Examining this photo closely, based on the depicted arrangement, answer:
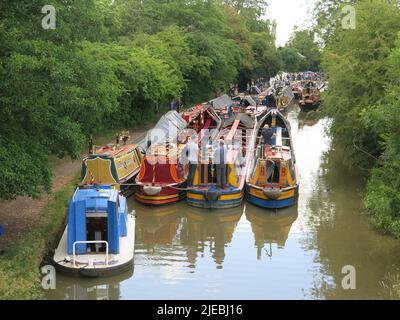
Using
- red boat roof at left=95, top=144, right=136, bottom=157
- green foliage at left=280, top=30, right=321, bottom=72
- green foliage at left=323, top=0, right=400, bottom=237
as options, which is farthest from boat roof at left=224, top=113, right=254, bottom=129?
green foliage at left=280, top=30, right=321, bottom=72

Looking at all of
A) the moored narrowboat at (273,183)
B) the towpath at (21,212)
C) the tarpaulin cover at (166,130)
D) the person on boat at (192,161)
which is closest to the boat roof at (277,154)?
the moored narrowboat at (273,183)

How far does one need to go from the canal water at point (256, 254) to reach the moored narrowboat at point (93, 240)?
35 centimetres

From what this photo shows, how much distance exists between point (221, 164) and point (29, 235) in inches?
291

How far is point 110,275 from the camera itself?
12586mm

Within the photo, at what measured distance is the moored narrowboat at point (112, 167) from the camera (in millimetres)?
18469

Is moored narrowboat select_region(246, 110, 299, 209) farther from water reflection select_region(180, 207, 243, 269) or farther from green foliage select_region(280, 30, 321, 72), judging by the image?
green foliage select_region(280, 30, 321, 72)

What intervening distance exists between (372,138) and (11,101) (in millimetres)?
14540

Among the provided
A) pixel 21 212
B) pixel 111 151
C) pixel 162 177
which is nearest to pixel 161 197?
pixel 162 177

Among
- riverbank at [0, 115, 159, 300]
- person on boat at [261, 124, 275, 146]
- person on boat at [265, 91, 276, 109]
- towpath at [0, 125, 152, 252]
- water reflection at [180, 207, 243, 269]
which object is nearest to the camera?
riverbank at [0, 115, 159, 300]

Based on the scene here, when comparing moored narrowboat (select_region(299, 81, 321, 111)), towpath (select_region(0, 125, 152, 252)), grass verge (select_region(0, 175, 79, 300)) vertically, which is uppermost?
moored narrowboat (select_region(299, 81, 321, 111))

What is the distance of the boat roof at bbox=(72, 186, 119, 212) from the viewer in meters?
13.0

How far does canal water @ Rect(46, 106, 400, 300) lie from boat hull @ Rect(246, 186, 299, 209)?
0.85 ft

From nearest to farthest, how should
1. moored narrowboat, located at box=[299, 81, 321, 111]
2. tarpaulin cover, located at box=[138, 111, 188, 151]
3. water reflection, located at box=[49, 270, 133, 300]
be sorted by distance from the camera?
water reflection, located at box=[49, 270, 133, 300]
tarpaulin cover, located at box=[138, 111, 188, 151]
moored narrowboat, located at box=[299, 81, 321, 111]

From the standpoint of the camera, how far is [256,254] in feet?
50.1
